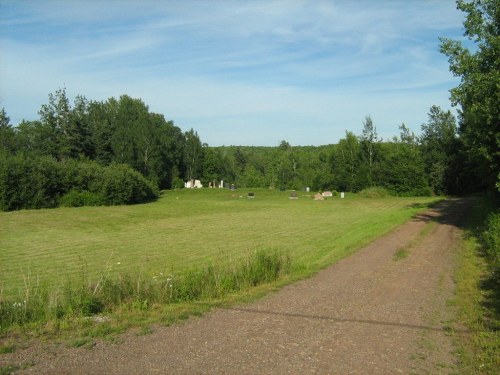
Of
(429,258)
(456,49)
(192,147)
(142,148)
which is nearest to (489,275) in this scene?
(429,258)

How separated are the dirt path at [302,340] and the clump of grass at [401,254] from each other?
12.4ft

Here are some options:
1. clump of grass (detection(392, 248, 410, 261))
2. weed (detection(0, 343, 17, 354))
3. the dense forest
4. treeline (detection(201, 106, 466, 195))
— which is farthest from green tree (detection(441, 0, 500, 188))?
treeline (detection(201, 106, 466, 195))

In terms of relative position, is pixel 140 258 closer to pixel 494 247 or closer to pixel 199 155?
pixel 494 247

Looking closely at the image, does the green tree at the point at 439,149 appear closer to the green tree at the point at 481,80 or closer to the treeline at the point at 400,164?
the treeline at the point at 400,164

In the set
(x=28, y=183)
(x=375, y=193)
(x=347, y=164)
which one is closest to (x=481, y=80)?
(x=28, y=183)

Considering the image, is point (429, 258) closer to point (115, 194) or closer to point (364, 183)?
point (115, 194)

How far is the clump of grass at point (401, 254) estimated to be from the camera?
46.6 feet

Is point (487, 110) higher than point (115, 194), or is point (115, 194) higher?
point (487, 110)

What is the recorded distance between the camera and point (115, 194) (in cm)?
5512

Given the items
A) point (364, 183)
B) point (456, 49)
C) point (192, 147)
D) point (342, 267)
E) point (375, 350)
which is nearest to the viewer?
point (375, 350)

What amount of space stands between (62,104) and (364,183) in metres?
49.9

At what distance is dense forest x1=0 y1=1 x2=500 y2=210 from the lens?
21688mm

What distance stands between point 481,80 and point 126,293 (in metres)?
17.9

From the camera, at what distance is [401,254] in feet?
49.0
